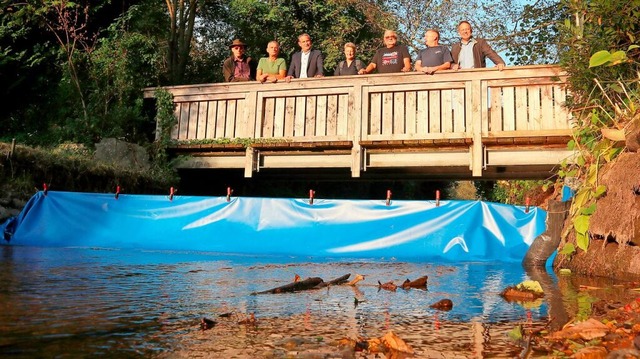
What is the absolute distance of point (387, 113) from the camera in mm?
10406

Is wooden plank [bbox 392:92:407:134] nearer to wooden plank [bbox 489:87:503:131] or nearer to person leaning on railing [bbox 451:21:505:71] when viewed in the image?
person leaning on railing [bbox 451:21:505:71]

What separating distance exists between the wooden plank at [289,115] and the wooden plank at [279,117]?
0.05m

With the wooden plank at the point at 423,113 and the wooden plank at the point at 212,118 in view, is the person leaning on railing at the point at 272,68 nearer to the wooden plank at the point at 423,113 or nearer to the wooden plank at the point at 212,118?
the wooden plank at the point at 212,118

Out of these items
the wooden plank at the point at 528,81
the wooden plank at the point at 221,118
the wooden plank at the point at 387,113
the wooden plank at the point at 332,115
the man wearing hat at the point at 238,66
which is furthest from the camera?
the man wearing hat at the point at 238,66

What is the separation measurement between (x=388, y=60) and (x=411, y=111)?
0.99 metres

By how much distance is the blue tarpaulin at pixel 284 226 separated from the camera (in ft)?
23.3

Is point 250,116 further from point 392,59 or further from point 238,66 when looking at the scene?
point 392,59

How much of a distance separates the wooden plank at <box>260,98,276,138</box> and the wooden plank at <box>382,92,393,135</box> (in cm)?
192

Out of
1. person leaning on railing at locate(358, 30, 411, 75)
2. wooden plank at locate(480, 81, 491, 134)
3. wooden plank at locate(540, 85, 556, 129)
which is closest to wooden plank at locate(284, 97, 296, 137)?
person leaning on railing at locate(358, 30, 411, 75)

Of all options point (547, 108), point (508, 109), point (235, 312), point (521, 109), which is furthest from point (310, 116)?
point (235, 312)

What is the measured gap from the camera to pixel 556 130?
9.34 m

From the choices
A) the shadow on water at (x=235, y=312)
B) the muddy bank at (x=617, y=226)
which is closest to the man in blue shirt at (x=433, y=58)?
the muddy bank at (x=617, y=226)

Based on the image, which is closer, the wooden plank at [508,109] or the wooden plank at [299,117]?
the wooden plank at [508,109]

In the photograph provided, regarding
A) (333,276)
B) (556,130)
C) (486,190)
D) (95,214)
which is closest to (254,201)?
(95,214)
